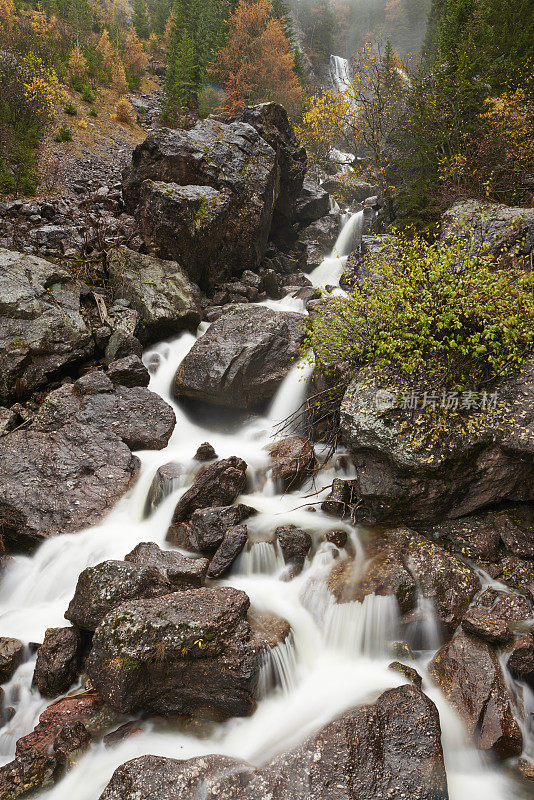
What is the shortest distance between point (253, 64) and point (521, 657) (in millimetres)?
35769

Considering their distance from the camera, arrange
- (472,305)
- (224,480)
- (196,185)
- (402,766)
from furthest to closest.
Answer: (196,185), (224,480), (472,305), (402,766)

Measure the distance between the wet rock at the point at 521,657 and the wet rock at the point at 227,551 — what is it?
3.76m

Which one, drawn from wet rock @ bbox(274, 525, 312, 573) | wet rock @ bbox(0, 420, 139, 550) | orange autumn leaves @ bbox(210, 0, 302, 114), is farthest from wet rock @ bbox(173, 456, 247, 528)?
orange autumn leaves @ bbox(210, 0, 302, 114)

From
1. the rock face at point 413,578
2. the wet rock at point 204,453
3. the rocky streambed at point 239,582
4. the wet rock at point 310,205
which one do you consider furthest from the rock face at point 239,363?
the wet rock at point 310,205

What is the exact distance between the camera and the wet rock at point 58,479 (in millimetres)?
7289

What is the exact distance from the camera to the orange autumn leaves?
92.1 feet

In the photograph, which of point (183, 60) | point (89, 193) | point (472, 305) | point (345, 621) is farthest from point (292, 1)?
point (345, 621)

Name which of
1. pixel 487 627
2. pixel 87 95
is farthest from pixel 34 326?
pixel 87 95

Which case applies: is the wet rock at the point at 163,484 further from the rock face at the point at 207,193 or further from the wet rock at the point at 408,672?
the rock face at the point at 207,193

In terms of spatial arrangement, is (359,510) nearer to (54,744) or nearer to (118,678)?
(118,678)

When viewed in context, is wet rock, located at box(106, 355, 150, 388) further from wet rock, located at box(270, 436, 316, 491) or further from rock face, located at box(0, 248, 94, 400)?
wet rock, located at box(270, 436, 316, 491)

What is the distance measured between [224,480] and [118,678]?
359cm

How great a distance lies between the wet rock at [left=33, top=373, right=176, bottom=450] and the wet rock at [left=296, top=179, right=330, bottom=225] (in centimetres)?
1678

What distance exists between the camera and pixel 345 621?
18.3 ft
